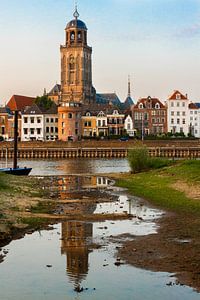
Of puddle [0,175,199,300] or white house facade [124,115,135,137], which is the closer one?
puddle [0,175,199,300]

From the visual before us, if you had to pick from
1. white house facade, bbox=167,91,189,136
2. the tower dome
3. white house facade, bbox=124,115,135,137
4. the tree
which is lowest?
white house facade, bbox=124,115,135,137

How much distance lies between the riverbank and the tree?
380 feet

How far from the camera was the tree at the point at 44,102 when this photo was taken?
500 ft

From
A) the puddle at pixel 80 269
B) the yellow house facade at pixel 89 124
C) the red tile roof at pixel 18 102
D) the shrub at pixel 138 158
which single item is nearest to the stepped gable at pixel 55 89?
the red tile roof at pixel 18 102

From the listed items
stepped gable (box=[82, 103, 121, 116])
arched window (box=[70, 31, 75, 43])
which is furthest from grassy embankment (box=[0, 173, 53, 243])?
arched window (box=[70, 31, 75, 43])

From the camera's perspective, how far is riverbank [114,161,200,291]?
15598 mm

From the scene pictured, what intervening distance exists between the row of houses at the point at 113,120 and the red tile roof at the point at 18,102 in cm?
1347

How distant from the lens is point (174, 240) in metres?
19.4

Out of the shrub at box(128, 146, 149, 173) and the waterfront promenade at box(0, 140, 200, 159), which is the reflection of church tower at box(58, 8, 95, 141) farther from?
the shrub at box(128, 146, 149, 173)

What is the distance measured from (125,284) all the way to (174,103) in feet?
401

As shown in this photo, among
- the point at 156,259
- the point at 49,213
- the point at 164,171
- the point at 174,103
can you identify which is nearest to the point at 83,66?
the point at 174,103

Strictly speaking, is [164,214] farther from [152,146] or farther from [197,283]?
[152,146]

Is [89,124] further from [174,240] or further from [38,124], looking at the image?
[174,240]

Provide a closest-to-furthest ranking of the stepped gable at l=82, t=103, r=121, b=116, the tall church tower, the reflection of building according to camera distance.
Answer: the reflection of building → the stepped gable at l=82, t=103, r=121, b=116 → the tall church tower
